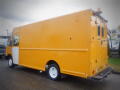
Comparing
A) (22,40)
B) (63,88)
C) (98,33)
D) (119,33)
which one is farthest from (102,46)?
(119,33)

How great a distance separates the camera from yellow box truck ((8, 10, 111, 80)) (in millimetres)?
5258

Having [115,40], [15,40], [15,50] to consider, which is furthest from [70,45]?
[115,40]

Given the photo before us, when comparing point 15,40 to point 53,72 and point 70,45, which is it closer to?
point 53,72

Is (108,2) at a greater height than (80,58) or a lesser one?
greater

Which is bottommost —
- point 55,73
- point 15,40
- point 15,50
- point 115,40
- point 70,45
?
point 55,73

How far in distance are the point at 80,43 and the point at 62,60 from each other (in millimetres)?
1316

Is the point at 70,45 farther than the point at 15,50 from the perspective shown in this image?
No

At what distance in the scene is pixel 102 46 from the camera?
6.25 meters

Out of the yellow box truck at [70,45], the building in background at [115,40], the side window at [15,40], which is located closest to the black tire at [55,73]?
the yellow box truck at [70,45]

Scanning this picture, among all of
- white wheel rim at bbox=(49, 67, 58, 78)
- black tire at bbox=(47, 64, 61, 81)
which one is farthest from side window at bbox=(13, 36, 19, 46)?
white wheel rim at bbox=(49, 67, 58, 78)

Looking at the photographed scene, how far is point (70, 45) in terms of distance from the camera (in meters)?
5.86

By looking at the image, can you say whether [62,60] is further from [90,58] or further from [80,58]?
[90,58]

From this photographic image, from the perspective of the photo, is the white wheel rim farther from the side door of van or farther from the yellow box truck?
the side door of van

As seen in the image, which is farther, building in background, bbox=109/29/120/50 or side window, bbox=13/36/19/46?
building in background, bbox=109/29/120/50
